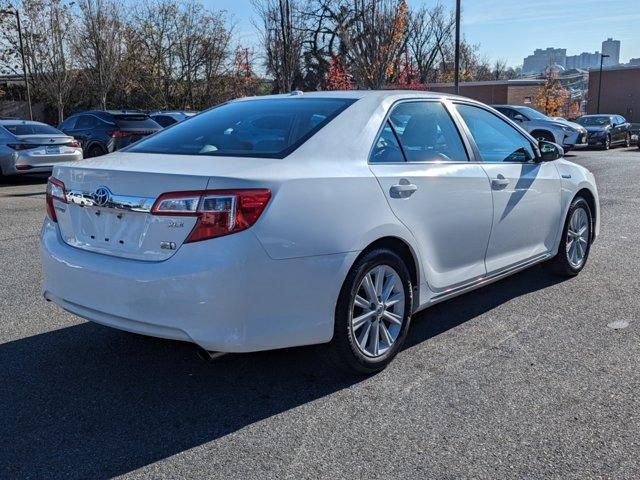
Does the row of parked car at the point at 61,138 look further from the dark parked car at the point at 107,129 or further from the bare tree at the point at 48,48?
the bare tree at the point at 48,48

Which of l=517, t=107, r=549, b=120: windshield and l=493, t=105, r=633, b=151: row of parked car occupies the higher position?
l=517, t=107, r=549, b=120: windshield

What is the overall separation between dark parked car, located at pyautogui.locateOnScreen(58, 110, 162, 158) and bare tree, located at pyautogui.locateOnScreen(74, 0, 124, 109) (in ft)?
49.0

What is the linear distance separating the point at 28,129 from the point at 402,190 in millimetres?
12322

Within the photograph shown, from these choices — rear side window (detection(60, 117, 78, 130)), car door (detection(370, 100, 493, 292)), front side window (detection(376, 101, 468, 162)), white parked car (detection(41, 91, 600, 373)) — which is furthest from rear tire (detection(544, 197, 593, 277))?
rear side window (detection(60, 117, 78, 130))

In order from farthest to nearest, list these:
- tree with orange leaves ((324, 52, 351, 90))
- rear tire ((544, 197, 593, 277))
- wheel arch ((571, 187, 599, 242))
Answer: tree with orange leaves ((324, 52, 351, 90)), wheel arch ((571, 187, 599, 242)), rear tire ((544, 197, 593, 277))

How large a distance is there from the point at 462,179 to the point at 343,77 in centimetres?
2688

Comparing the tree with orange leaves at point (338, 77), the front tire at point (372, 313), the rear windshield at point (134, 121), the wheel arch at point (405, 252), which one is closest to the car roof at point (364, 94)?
the wheel arch at point (405, 252)

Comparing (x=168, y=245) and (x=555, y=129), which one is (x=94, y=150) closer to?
(x=168, y=245)

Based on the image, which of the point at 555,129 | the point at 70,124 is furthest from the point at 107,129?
the point at 555,129

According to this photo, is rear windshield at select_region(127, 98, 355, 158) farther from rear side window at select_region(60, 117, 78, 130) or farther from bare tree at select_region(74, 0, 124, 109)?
bare tree at select_region(74, 0, 124, 109)

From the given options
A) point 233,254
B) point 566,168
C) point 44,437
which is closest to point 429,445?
point 233,254

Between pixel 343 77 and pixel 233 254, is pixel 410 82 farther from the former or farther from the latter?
pixel 233 254

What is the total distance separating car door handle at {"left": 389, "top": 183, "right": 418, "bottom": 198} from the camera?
3.81 meters

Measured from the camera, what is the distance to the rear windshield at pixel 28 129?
45.1 ft
